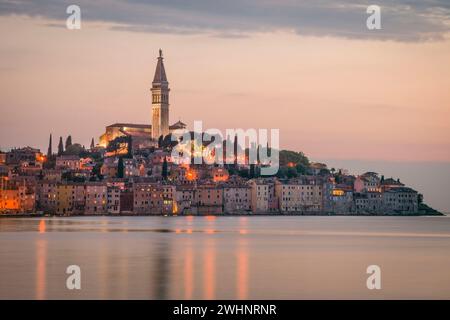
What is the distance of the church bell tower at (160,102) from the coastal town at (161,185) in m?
1.15

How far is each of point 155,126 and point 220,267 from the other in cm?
10132

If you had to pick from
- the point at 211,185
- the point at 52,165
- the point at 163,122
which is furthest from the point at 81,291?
the point at 163,122

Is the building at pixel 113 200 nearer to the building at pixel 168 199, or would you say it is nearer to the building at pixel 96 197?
the building at pixel 96 197

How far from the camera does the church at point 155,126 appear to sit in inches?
5089

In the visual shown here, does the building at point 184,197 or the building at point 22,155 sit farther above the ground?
the building at point 22,155

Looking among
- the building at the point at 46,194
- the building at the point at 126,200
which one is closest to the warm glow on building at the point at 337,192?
the building at the point at 126,200

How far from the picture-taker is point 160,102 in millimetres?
139625

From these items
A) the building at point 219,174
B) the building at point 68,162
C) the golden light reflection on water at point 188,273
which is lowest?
the golden light reflection on water at point 188,273

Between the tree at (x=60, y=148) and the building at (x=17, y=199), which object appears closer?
the building at (x=17, y=199)

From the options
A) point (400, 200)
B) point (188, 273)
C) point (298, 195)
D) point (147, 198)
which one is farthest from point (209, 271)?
point (400, 200)

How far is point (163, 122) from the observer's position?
137250mm

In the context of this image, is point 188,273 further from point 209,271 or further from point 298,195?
point 298,195

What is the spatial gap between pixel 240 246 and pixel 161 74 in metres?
95.6
